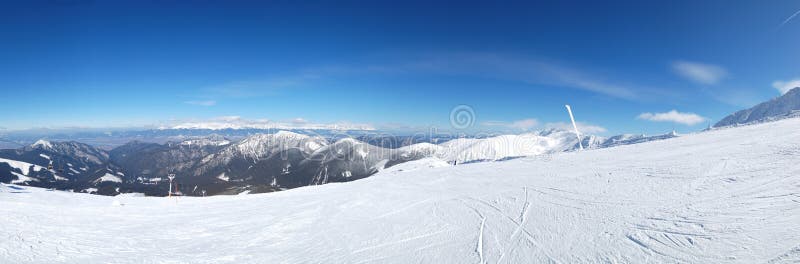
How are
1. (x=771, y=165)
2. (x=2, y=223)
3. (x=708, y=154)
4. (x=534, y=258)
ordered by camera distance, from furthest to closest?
(x=708, y=154)
(x=771, y=165)
(x=2, y=223)
(x=534, y=258)

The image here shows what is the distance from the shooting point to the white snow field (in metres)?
7.77

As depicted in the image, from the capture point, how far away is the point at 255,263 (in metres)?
8.97

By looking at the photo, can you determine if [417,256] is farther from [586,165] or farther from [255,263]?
[586,165]

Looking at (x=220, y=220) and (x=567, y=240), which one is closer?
(x=567, y=240)

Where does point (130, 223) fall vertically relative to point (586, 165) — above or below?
below

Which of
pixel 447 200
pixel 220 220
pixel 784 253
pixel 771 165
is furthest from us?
pixel 447 200

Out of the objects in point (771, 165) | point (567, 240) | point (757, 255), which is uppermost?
point (771, 165)

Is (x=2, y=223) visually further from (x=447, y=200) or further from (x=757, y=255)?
(x=757, y=255)

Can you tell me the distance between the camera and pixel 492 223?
36.4ft

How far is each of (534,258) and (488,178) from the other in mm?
12470

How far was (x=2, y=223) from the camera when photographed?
10.8 metres

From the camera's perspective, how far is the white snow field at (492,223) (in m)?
7.77

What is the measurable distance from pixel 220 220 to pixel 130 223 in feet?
10.5

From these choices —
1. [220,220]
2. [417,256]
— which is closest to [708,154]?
[417,256]
